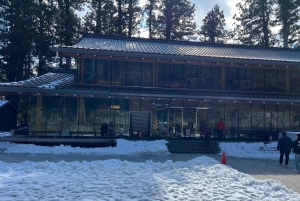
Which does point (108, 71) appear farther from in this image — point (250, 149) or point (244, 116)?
point (250, 149)

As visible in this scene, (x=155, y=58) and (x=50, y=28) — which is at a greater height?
(x=50, y=28)

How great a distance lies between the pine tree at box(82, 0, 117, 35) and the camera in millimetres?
45125

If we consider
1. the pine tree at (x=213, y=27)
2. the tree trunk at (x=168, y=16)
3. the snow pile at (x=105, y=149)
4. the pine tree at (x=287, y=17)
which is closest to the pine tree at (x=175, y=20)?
the tree trunk at (x=168, y=16)

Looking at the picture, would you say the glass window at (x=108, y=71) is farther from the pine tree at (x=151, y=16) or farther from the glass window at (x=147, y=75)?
the pine tree at (x=151, y=16)

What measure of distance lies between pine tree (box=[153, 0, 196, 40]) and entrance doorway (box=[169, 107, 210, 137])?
23.5m

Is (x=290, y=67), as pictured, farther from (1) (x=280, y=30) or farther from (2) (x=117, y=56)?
(1) (x=280, y=30)

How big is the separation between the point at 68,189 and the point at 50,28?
36.8 m

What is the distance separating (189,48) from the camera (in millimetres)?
31625

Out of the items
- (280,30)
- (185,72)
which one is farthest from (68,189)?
(280,30)

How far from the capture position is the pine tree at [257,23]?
4847 centimetres

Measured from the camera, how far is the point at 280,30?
4644cm

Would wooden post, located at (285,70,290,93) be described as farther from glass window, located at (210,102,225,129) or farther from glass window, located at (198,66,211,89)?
glass window, located at (198,66,211,89)

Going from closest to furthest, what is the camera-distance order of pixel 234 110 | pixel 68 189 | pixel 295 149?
pixel 68 189, pixel 295 149, pixel 234 110

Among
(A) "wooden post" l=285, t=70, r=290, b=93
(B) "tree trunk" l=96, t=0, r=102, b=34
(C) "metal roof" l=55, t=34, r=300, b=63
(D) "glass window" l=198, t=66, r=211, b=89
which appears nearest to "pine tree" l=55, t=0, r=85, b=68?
(B) "tree trunk" l=96, t=0, r=102, b=34
